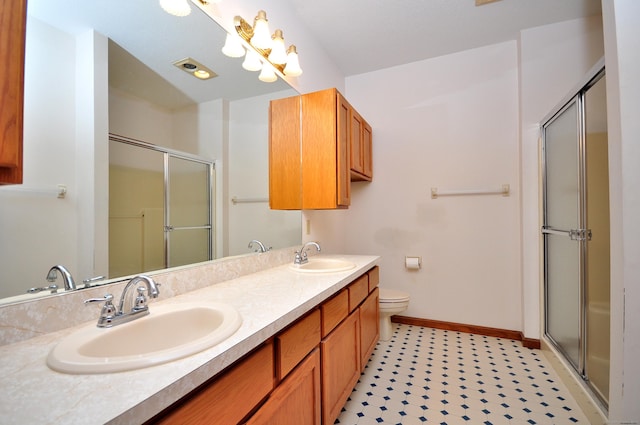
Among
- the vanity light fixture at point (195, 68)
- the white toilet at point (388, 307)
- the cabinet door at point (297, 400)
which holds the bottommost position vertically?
the white toilet at point (388, 307)

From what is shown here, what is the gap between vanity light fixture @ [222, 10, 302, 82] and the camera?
4.75 feet

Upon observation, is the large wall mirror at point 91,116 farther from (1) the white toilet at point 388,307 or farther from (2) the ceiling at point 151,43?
(1) the white toilet at point 388,307

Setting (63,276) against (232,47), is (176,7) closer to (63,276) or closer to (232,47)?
(232,47)

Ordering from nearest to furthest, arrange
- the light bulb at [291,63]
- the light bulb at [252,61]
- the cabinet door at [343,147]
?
the light bulb at [252,61]
the light bulb at [291,63]
the cabinet door at [343,147]

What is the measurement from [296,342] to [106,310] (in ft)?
1.93

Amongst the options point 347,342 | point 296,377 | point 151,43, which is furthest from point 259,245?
point 151,43

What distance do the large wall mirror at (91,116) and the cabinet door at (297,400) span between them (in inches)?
25.8

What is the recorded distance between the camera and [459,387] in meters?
1.66

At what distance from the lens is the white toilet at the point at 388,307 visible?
224 centimetres

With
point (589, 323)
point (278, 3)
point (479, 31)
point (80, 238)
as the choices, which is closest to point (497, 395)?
point (589, 323)

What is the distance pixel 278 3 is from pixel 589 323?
2.76 metres

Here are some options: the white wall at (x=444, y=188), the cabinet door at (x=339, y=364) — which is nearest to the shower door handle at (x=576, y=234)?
the white wall at (x=444, y=188)

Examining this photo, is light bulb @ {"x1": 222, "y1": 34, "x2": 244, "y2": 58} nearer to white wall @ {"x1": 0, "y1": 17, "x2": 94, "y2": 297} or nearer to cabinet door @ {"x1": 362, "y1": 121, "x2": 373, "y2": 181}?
white wall @ {"x1": 0, "y1": 17, "x2": 94, "y2": 297}

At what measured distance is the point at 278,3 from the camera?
1.82m
